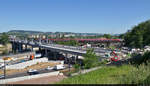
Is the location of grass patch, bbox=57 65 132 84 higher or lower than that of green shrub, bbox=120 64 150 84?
lower

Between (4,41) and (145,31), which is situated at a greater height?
(145,31)

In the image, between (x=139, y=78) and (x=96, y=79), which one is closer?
(x=139, y=78)

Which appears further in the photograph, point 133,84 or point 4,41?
point 4,41

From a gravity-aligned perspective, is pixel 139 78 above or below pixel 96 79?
above

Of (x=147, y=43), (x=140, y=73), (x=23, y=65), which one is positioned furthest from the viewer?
(x=147, y=43)

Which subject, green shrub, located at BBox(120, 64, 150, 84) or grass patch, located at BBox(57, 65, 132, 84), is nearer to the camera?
green shrub, located at BBox(120, 64, 150, 84)

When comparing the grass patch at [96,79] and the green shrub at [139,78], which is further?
the grass patch at [96,79]

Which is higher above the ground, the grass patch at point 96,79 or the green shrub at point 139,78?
the green shrub at point 139,78

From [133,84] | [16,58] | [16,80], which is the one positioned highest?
[133,84]

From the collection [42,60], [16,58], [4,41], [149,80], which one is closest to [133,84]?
[149,80]

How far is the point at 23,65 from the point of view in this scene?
1483 inches

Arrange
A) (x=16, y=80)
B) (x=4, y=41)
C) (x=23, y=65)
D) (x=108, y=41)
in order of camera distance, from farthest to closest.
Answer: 1. (x=4, y=41)
2. (x=108, y=41)
3. (x=23, y=65)
4. (x=16, y=80)

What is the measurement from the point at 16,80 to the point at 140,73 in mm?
13301

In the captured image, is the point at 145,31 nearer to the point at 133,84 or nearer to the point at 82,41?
the point at 82,41
